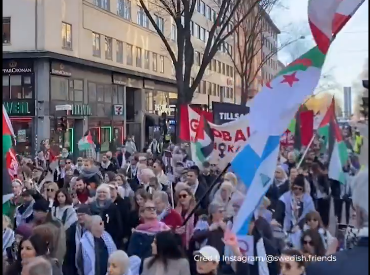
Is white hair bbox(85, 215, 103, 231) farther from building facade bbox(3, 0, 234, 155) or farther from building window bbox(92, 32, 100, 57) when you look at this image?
building window bbox(92, 32, 100, 57)

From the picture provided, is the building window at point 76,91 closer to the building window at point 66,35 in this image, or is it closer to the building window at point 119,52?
the building window at point 66,35

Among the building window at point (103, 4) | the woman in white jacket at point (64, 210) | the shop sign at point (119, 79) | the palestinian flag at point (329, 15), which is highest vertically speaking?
the building window at point (103, 4)

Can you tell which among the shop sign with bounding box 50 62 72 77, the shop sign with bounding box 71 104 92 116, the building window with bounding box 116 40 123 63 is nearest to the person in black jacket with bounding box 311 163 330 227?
the shop sign with bounding box 50 62 72 77

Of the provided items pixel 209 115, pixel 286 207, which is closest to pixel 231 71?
pixel 209 115

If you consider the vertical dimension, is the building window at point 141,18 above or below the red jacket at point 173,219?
above

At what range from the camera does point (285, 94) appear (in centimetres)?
472

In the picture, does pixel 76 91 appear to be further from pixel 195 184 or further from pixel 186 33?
pixel 195 184

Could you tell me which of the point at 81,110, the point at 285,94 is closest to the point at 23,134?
the point at 81,110

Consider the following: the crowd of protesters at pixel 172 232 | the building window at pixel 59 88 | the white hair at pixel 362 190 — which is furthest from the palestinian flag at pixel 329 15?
the building window at pixel 59 88

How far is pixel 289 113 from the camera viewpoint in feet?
15.4

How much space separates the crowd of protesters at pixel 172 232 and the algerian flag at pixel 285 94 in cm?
65

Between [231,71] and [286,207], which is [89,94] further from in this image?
[231,71]

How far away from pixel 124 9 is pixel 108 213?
32660 mm

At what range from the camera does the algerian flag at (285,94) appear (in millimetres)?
4527
